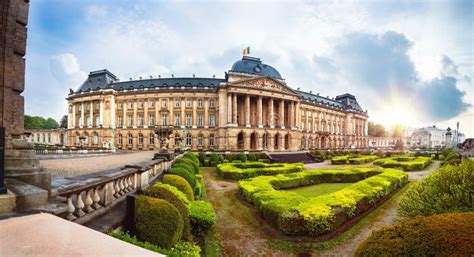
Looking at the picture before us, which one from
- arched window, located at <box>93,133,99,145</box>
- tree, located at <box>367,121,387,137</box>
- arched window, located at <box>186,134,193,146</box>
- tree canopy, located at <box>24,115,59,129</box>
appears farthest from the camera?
tree, located at <box>367,121,387,137</box>

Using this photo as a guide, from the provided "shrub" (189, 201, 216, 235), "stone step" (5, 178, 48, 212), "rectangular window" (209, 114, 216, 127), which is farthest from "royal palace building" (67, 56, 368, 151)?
"stone step" (5, 178, 48, 212)

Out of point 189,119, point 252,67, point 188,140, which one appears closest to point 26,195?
point 188,140

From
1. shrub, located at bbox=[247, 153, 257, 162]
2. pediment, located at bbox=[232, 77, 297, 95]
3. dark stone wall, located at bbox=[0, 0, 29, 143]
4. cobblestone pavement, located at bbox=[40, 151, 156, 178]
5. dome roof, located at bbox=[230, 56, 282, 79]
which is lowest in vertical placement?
shrub, located at bbox=[247, 153, 257, 162]

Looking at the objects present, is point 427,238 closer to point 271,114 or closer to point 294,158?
point 294,158

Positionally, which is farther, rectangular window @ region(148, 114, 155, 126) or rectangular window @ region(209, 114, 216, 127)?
rectangular window @ region(148, 114, 155, 126)

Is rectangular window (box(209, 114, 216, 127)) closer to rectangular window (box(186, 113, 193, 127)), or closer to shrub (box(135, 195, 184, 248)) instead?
rectangular window (box(186, 113, 193, 127))

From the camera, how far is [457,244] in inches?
97.3

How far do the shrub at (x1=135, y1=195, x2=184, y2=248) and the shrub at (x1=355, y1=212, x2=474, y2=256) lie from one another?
3.11 meters

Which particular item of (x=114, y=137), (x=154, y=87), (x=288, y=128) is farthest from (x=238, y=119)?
(x=114, y=137)

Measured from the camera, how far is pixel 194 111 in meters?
50.9

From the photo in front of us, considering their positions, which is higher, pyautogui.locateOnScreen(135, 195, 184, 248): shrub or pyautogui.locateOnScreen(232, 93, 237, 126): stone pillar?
pyautogui.locateOnScreen(232, 93, 237, 126): stone pillar

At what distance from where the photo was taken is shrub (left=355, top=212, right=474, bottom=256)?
2486mm

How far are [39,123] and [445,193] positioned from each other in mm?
123611

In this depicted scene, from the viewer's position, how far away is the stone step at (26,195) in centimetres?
326
